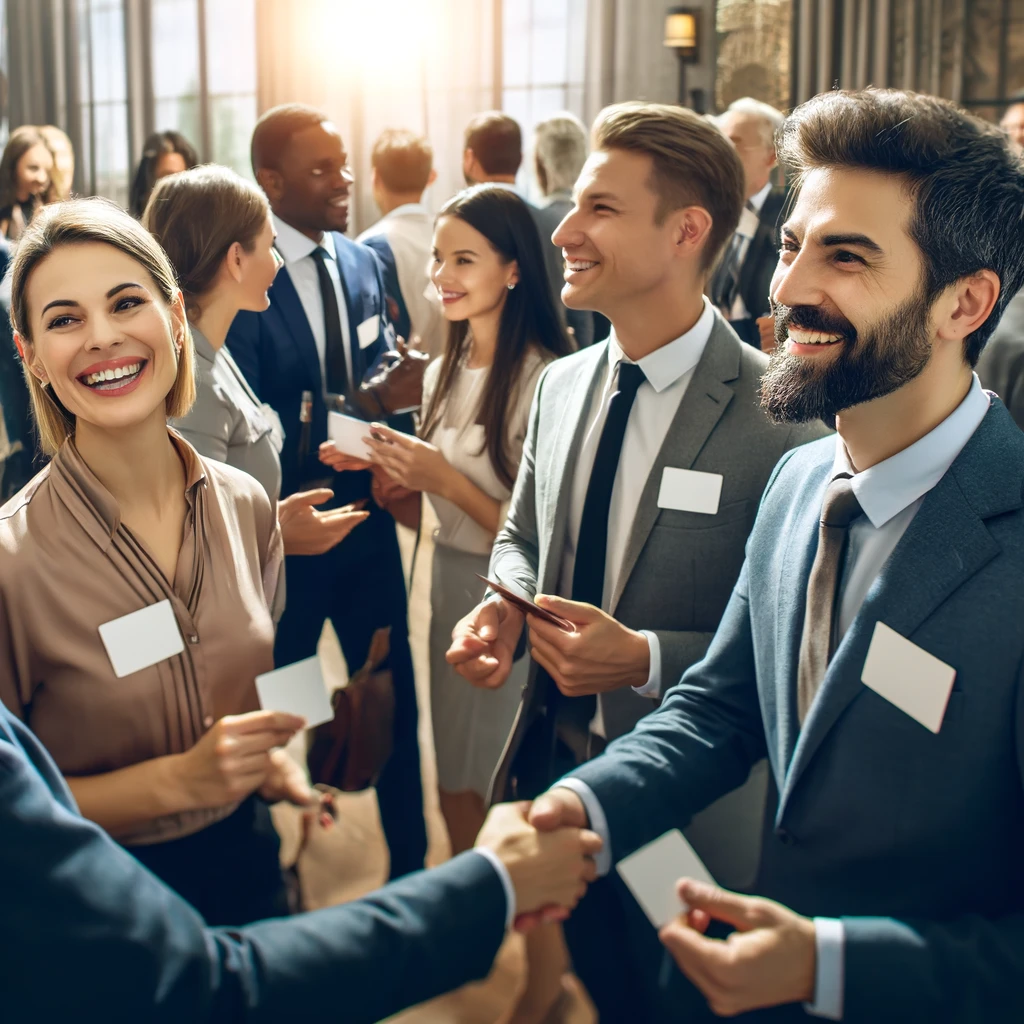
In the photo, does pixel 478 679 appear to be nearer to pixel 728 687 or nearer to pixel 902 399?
pixel 728 687

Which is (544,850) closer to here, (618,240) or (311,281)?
(618,240)

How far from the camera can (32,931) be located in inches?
38.2

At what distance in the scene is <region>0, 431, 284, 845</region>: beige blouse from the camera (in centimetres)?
142

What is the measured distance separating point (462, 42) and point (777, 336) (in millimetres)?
7918

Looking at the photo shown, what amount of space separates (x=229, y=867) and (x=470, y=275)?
62.5 inches

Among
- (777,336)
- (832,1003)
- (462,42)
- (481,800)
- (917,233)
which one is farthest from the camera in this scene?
(462,42)

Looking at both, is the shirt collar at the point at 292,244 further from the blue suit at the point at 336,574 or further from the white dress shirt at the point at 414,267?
the white dress shirt at the point at 414,267

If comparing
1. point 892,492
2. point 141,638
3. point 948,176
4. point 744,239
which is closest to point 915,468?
point 892,492

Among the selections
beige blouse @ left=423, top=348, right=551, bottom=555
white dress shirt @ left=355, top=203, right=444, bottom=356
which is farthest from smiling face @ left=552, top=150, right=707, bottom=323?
white dress shirt @ left=355, top=203, right=444, bottom=356

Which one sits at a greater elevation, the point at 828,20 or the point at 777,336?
the point at 828,20

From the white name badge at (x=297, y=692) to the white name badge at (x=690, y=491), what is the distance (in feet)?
2.18

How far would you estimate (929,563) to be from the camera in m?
1.22

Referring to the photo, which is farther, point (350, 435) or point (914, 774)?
point (350, 435)

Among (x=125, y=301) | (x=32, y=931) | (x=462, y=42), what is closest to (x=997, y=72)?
(x=462, y=42)
